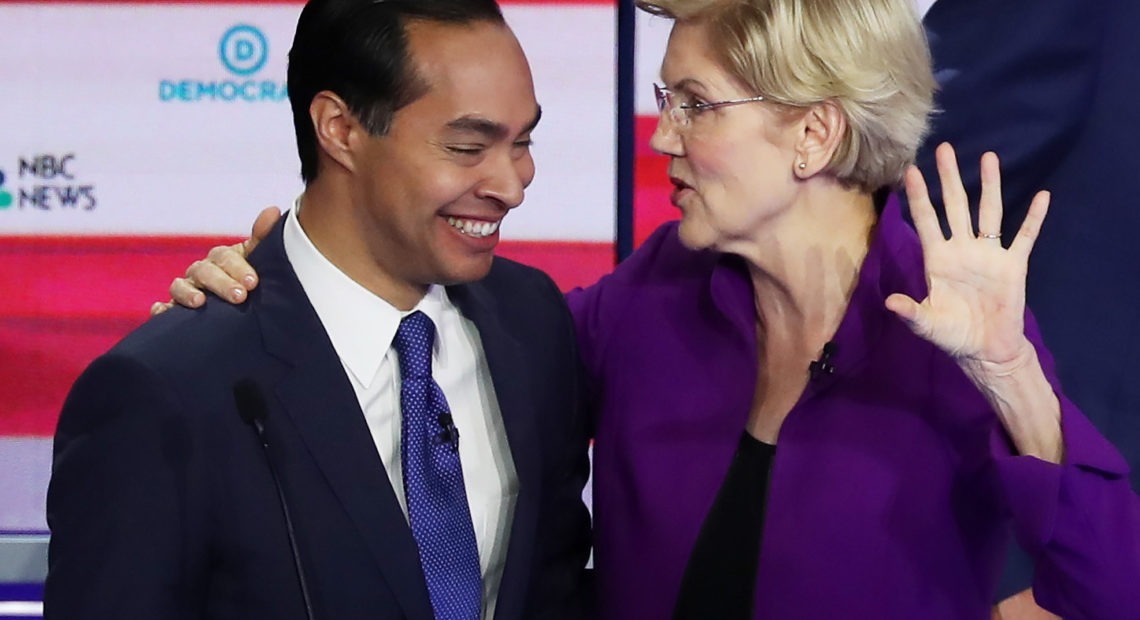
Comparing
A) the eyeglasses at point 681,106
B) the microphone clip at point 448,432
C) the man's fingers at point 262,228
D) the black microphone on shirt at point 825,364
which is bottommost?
the microphone clip at point 448,432

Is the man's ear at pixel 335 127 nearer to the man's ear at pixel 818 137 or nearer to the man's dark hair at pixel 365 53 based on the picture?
the man's dark hair at pixel 365 53

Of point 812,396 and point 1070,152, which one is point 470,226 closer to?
point 812,396

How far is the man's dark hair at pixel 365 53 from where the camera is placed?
1559 mm

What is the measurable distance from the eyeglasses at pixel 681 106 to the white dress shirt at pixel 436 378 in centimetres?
33

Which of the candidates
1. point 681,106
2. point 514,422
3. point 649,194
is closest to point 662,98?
point 681,106

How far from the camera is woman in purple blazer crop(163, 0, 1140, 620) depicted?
1592mm

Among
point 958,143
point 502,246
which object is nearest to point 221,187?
point 502,246

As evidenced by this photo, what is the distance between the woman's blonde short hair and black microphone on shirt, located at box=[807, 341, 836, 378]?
0.20 meters

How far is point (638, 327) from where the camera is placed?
1833 millimetres

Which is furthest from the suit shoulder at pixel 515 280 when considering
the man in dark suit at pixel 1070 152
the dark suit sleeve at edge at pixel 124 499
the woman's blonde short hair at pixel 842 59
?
the man in dark suit at pixel 1070 152

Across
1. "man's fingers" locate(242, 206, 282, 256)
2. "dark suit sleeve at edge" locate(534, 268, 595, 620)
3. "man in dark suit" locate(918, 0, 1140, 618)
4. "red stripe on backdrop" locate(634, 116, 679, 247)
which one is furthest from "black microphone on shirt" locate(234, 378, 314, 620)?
"red stripe on backdrop" locate(634, 116, 679, 247)

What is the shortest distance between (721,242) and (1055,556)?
0.50 meters

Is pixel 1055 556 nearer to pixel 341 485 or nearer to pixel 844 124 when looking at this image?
pixel 844 124

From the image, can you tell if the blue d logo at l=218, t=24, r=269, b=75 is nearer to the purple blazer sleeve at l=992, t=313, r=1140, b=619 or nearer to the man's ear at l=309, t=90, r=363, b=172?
the man's ear at l=309, t=90, r=363, b=172
